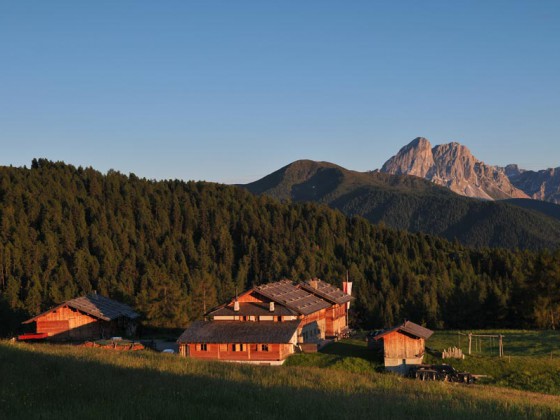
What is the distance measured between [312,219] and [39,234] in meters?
67.4

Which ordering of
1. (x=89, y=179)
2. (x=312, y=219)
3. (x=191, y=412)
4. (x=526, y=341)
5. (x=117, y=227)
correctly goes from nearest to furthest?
(x=191, y=412) < (x=526, y=341) < (x=117, y=227) < (x=312, y=219) < (x=89, y=179)

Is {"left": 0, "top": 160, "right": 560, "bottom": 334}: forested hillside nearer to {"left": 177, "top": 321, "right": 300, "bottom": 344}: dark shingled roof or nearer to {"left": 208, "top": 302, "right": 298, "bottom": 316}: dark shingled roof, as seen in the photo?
{"left": 208, "top": 302, "right": 298, "bottom": 316}: dark shingled roof

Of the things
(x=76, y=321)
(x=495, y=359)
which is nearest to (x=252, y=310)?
(x=76, y=321)

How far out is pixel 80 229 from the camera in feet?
458

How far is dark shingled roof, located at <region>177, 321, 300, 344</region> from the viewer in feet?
174

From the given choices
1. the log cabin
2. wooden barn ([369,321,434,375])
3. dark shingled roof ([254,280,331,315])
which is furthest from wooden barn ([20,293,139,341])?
wooden barn ([369,321,434,375])

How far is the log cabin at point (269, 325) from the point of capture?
53.2 meters

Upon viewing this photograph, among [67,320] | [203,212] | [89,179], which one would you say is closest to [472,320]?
[67,320]

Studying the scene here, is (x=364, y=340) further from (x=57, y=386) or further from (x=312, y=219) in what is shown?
(x=312, y=219)

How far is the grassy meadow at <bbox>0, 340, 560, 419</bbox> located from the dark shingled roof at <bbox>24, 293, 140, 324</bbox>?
42.7 meters

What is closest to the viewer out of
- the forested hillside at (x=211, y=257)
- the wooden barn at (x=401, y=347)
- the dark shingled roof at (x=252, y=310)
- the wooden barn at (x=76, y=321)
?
the wooden barn at (x=401, y=347)

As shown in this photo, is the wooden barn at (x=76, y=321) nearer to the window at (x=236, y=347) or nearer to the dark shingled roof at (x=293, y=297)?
the dark shingled roof at (x=293, y=297)

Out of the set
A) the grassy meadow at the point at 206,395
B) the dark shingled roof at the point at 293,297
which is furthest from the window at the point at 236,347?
the grassy meadow at the point at 206,395

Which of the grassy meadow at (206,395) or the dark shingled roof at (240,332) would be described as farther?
the dark shingled roof at (240,332)
